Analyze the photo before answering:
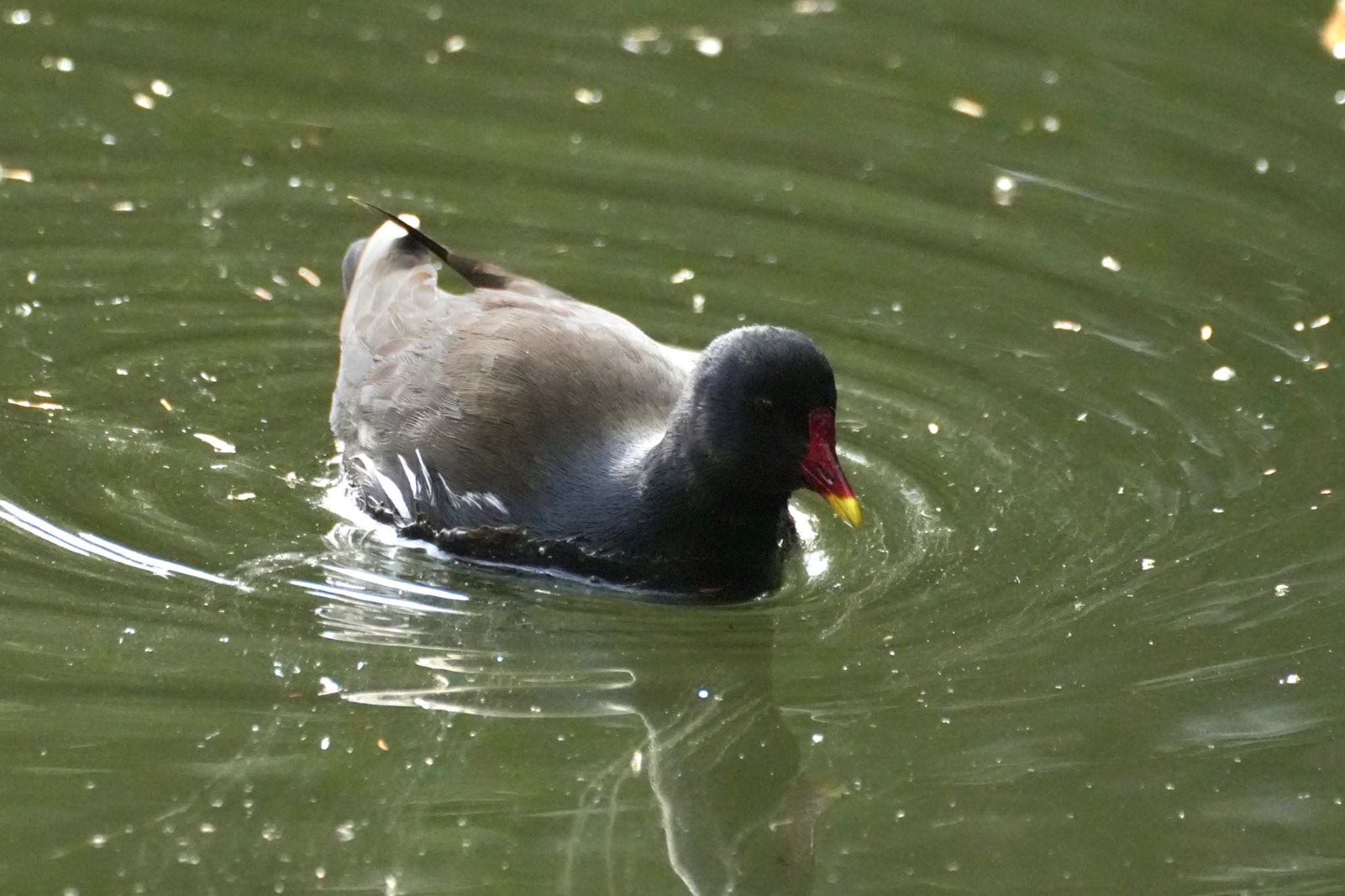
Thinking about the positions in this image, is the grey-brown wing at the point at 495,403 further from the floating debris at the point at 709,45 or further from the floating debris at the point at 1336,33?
the floating debris at the point at 1336,33

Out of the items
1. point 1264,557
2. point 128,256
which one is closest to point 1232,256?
point 1264,557

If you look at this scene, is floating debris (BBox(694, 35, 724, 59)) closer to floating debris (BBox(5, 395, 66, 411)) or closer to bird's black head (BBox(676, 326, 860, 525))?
floating debris (BBox(5, 395, 66, 411))

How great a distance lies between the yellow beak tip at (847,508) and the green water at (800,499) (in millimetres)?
283

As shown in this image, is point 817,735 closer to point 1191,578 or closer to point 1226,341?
point 1191,578

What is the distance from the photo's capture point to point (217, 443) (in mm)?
6355

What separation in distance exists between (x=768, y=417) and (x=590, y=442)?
62cm

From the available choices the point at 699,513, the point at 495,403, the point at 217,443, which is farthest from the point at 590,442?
the point at 217,443

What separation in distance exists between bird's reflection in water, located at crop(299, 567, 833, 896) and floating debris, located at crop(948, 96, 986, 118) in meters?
4.20

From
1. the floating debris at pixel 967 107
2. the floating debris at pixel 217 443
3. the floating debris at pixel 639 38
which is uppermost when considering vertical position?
the floating debris at pixel 967 107

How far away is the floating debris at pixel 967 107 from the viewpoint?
358 inches

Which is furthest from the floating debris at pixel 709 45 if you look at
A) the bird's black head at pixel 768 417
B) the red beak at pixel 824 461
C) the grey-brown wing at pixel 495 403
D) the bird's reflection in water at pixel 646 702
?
the bird's reflection in water at pixel 646 702

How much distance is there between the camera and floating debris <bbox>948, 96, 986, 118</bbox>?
29.8 ft

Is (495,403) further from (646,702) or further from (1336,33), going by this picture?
(1336,33)

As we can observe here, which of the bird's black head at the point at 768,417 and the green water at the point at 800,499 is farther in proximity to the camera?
the bird's black head at the point at 768,417
